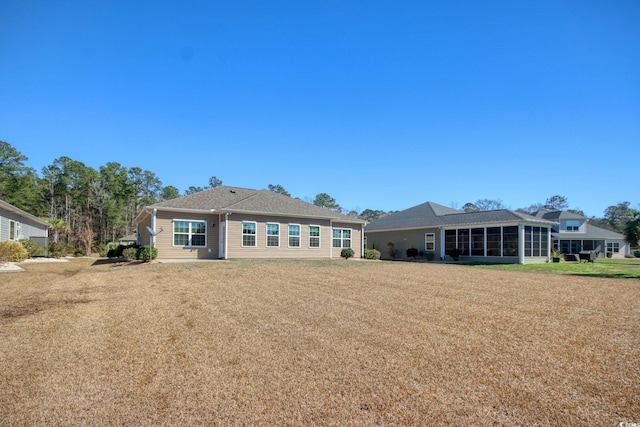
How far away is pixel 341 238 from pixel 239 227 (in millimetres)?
7975

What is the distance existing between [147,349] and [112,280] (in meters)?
8.04

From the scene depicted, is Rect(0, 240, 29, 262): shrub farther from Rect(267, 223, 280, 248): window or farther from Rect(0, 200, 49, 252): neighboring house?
Rect(267, 223, 280, 248): window

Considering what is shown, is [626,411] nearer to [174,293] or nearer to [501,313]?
[501,313]

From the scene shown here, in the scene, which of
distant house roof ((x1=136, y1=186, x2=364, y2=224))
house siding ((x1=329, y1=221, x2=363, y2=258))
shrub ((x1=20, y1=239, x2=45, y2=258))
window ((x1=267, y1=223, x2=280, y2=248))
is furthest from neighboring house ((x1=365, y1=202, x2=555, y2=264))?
shrub ((x1=20, y1=239, x2=45, y2=258))

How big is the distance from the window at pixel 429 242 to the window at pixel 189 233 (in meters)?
16.3

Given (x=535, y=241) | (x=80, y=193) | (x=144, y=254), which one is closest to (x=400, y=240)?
(x=535, y=241)

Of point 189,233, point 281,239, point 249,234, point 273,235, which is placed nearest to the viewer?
point 189,233

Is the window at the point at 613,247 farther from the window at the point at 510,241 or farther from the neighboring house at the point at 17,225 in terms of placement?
the neighboring house at the point at 17,225

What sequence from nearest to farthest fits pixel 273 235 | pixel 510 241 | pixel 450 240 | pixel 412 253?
pixel 273 235, pixel 510 241, pixel 450 240, pixel 412 253

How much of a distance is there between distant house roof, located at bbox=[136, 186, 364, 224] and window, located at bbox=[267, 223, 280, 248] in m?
0.81

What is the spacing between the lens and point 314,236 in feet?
76.9

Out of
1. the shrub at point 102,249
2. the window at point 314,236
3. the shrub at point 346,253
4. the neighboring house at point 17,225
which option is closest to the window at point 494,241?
the shrub at point 346,253

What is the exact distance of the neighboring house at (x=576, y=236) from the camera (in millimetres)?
35594

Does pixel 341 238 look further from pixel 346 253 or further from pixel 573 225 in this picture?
pixel 573 225
